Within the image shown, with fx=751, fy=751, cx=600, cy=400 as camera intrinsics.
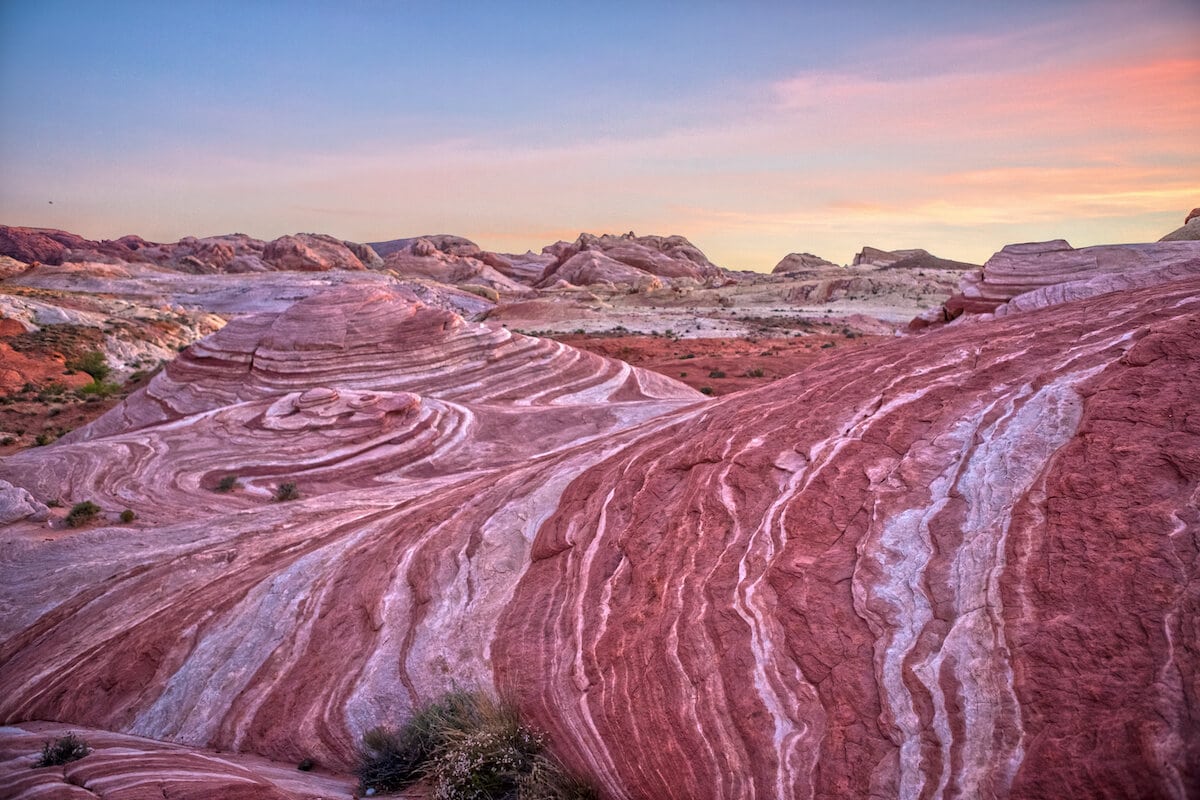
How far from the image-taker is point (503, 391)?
19.5 m

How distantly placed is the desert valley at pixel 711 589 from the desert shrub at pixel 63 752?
12 centimetres

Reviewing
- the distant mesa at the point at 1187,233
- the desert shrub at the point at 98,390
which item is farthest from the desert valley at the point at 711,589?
the desert shrub at the point at 98,390

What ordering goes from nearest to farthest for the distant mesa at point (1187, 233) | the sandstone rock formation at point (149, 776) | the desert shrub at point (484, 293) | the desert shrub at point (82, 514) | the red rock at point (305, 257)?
the sandstone rock formation at point (149, 776) → the desert shrub at point (82, 514) → the distant mesa at point (1187, 233) → the desert shrub at point (484, 293) → the red rock at point (305, 257)

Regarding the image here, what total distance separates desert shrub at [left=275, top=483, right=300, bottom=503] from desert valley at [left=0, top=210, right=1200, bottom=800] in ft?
0.17

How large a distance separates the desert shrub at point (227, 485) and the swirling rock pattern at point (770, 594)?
5.04 ft

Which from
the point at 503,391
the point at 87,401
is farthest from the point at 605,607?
the point at 87,401

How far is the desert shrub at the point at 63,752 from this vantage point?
5.55m

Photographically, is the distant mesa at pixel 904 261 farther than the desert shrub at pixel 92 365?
Yes

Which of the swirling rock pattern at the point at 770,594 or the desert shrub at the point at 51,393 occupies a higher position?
the swirling rock pattern at the point at 770,594

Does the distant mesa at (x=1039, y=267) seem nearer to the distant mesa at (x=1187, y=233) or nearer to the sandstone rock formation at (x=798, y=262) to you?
the distant mesa at (x=1187, y=233)

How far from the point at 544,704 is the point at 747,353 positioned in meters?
32.6

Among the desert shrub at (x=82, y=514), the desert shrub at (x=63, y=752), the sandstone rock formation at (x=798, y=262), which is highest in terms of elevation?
the sandstone rock formation at (x=798, y=262)

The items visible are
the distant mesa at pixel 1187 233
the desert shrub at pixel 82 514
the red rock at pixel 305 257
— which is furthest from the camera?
the red rock at pixel 305 257

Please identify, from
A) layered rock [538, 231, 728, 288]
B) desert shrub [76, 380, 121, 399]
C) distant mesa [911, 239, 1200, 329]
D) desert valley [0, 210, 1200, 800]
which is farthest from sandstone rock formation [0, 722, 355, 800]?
layered rock [538, 231, 728, 288]
